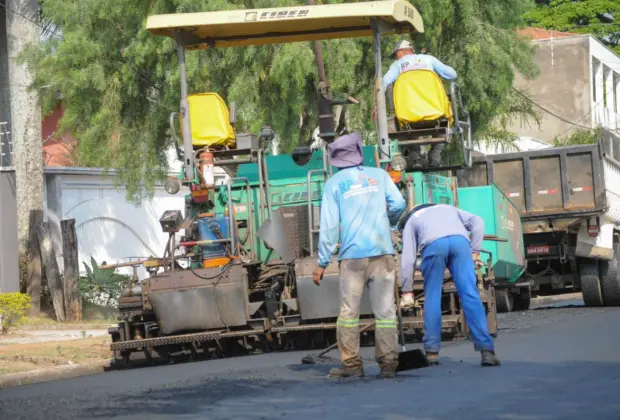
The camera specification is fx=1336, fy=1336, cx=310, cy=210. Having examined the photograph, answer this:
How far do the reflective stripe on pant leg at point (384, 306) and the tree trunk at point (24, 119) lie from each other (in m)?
12.7

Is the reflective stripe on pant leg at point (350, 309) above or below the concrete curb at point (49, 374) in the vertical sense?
above

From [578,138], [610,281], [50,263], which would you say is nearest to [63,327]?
[50,263]

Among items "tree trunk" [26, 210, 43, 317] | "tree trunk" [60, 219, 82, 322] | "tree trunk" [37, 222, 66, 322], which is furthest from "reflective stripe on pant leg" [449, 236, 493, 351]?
"tree trunk" [26, 210, 43, 317]

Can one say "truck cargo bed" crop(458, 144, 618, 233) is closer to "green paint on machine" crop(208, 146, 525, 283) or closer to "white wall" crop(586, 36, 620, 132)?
"green paint on machine" crop(208, 146, 525, 283)

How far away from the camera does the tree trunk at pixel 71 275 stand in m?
21.8

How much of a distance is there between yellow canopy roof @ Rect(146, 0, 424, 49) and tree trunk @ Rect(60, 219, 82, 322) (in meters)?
8.22

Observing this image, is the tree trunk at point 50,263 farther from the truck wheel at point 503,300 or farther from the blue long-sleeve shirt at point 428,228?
the blue long-sleeve shirt at point 428,228

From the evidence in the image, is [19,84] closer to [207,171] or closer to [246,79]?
[246,79]

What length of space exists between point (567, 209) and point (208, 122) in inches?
343

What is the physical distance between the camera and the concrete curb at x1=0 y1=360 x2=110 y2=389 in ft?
40.8

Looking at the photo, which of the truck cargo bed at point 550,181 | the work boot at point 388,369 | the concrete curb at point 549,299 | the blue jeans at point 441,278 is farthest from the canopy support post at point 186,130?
the concrete curb at point 549,299

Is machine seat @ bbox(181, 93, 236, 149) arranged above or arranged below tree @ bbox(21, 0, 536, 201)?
below

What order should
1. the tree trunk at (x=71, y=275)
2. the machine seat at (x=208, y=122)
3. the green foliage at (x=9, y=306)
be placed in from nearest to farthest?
the machine seat at (x=208, y=122)
the green foliage at (x=9, y=306)
the tree trunk at (x=71, y=275)

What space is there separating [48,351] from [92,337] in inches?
111
